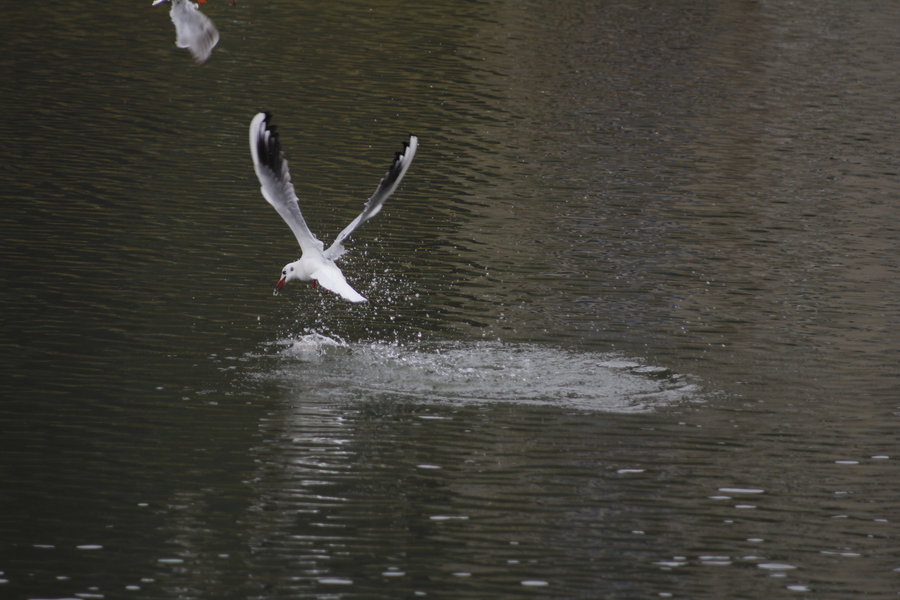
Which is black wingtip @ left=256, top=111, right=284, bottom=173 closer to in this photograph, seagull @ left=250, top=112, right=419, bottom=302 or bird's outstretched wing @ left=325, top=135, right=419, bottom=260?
seagull @ left=250, top=112, right=419, bottom=302

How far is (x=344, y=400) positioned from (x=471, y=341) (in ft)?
8.92

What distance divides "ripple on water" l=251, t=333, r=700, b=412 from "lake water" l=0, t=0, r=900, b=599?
0.19ft

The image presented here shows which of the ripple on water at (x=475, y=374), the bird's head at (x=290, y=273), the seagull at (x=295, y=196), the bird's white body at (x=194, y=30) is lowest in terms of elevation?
the ripple on water at (x=475, y=374)

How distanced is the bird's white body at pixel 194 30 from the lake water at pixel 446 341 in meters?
3.22

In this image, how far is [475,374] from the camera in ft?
58.0

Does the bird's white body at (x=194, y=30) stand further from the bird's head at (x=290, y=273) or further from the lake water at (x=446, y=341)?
the lake water at (x=446, y=341)

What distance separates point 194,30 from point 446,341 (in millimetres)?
4878

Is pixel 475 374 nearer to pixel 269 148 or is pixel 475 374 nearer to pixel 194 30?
pixel 269 148

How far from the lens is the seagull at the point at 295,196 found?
658 inches

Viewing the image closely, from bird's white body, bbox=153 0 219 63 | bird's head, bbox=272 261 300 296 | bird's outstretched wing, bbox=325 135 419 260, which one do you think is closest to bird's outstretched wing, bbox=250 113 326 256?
bird's outstretched wing, bbox=325 135 419 260

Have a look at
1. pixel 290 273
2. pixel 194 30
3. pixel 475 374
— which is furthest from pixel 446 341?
pixel 194 30

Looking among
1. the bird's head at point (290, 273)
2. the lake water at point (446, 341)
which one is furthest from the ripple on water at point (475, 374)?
the bird's head at point (290, 273)

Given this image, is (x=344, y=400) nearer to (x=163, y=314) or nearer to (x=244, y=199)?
(x=163, y=314)

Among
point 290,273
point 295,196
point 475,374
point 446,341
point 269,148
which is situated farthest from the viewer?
point 446,341
